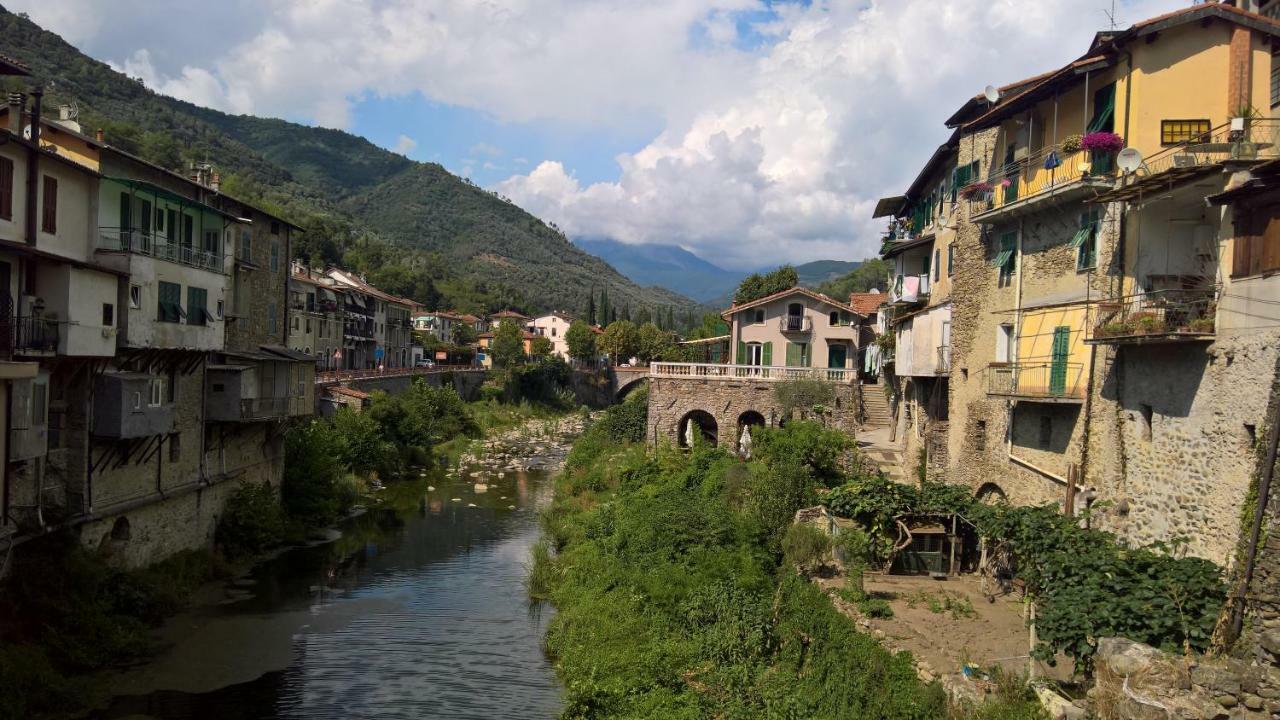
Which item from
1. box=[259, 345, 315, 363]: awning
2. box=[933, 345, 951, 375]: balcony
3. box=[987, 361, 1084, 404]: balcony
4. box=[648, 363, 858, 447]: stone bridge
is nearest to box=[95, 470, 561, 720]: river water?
box=[259, 345, 315, 363]: awning

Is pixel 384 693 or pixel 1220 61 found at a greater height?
pixel 1220 61

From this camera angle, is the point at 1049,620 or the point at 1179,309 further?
the point at 1179,309

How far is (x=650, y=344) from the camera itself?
100 metres

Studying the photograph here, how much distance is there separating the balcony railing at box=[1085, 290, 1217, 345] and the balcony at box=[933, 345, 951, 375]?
907cm

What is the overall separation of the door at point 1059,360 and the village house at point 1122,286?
5cm

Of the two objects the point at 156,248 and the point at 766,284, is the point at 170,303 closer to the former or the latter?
the point at 156,248

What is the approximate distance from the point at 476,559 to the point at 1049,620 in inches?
905

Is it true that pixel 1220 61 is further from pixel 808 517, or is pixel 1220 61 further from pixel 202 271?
pixel 202 271

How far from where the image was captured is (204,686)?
1938 cm

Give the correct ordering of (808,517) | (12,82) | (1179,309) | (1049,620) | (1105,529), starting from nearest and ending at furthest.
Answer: (1049,620)
(1179,309)
(1105,529)
(808,517)
(12,82)

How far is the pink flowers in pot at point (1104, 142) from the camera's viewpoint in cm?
1920

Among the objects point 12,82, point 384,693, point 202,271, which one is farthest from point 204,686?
point 12,82

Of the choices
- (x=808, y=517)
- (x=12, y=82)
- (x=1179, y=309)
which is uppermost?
(x=12, y=82)

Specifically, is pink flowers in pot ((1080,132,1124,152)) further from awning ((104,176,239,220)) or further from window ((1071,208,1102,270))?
awning ((104,176,239,220))
